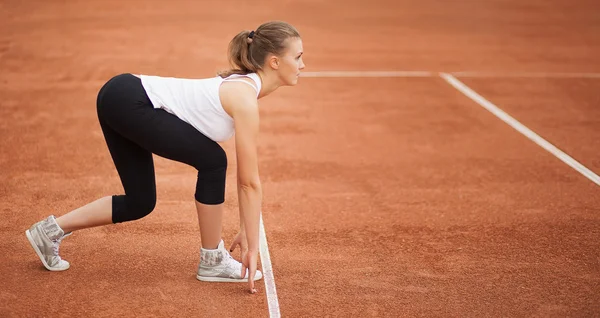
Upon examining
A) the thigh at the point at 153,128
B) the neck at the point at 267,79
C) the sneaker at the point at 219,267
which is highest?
the neck at the point at 267,79

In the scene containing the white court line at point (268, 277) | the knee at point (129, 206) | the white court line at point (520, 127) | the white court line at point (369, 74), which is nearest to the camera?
the white court line at point (268, 277)

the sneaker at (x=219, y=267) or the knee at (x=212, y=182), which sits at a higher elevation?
the knee at (x=212, y=182)

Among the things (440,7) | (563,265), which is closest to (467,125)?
(563,265)

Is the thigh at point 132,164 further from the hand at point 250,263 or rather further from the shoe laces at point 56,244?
the hand at point 250,263

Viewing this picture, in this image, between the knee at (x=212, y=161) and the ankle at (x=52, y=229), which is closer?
the knee at (x=212, y=161)

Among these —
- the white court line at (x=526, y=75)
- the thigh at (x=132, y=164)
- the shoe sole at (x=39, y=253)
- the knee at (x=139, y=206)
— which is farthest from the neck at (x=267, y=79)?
the white court line at (x=526, y=75)

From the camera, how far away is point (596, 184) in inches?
257

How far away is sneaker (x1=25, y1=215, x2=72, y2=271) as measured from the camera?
4457 millimetres

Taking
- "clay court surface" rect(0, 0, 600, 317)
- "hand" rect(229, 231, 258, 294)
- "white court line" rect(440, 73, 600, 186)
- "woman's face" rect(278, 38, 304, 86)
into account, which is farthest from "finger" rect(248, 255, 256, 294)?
"white court line" rect(440, 73, 600, 186)

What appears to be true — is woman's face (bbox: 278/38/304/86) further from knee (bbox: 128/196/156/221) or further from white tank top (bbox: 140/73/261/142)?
knee (bbox: 128/196/156/221)

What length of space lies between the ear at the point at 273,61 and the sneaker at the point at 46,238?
1470 mm

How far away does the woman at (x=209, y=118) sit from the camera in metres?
4.04

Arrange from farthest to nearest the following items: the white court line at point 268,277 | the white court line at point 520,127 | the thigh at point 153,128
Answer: the white court line at point 520,127, the white court line at point 268,277, the thigh at point 153,128

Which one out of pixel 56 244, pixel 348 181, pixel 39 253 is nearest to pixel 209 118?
pixel 56 244
